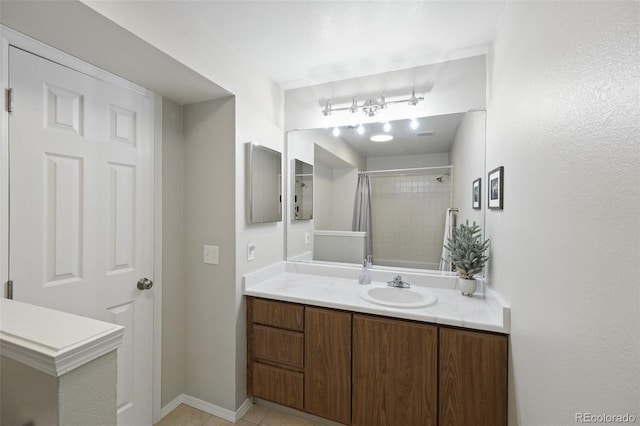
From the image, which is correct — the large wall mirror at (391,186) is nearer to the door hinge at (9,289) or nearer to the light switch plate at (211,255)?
the light switch plate at (211,255)

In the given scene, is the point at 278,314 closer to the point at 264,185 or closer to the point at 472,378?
the point at 264,185

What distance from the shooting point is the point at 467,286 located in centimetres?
178

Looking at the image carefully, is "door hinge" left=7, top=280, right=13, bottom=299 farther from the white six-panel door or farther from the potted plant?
the potted plant

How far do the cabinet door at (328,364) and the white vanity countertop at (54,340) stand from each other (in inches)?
45.9

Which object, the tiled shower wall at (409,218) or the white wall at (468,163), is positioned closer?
the white wall at (468,163)

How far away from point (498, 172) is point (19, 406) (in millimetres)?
2089

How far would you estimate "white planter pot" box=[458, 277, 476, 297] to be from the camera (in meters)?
1.77

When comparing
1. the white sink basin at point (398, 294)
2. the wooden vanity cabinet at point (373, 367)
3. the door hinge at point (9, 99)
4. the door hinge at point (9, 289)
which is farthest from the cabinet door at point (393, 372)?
the door hinge at point (9, 99)

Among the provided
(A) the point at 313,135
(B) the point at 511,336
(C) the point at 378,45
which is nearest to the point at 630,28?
(B) the point at 511,336

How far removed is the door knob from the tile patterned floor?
0.92 meters

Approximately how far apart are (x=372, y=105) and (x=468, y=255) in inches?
49.8

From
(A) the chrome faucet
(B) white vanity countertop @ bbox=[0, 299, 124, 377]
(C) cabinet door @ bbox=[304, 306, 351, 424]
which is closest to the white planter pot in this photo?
(A) the chrome faucet

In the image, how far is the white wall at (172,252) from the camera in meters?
1.90

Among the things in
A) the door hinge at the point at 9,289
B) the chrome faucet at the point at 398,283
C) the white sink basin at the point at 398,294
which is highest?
the door hinge at the point at 9,289
